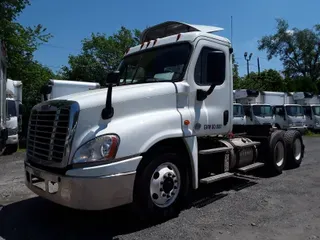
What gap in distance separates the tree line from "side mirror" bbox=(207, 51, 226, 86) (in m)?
14.2

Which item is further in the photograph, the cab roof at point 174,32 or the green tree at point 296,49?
the green tree at point 296,49

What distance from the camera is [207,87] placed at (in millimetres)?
5715

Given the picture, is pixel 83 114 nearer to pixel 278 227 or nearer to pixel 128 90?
pixel 128 90

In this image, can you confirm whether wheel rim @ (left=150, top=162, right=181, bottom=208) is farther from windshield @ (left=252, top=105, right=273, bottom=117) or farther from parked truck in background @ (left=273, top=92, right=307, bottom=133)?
parked truck in background @ (left=273, top=92, right=307, bottom=133)

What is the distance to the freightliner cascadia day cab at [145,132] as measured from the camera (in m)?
4.25

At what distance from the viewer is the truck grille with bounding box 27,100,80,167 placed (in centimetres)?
433

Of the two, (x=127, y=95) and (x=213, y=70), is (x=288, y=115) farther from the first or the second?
(x=127, y=95)

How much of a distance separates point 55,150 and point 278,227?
3.12m

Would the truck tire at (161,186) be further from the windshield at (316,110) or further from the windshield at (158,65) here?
the windshield at (316,110)

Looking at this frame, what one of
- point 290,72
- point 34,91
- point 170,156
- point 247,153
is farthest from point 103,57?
point 290,72

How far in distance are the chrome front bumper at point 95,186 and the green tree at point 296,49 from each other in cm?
4278

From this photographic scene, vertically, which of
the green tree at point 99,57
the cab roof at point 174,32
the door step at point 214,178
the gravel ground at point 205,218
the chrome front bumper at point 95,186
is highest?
the green tree at point 99,57

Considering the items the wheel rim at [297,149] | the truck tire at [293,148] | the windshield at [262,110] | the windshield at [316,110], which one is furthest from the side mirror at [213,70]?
the windshield at [316,110]

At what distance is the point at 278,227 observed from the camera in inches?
185
